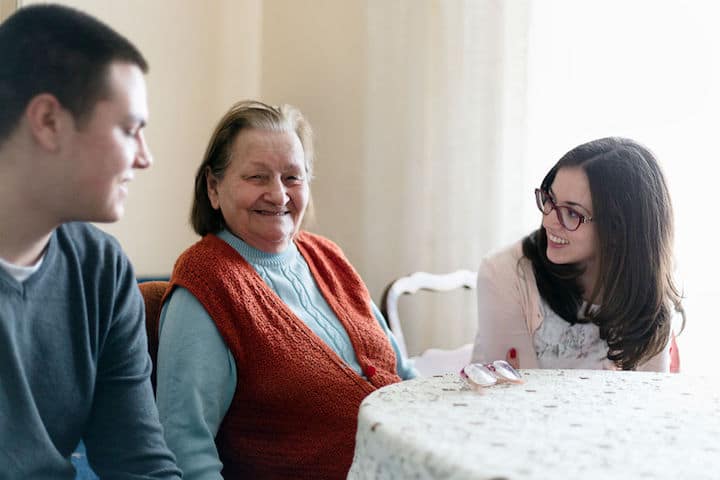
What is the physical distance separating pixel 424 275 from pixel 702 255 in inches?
28.9

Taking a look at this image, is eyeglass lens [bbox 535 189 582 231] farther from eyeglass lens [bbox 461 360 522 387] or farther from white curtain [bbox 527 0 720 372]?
white curtain [bbox 527 0 720 372]

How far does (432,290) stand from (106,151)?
59.5 inches

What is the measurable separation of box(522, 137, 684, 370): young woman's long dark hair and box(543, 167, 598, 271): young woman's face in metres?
0.01

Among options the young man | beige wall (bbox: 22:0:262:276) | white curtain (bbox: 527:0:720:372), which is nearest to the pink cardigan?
white curtain (bbox: 527:0:720:372)

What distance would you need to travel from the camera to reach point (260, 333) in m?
1.39

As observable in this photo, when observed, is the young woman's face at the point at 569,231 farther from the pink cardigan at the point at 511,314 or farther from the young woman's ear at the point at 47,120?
the young woman's ear at the point at 47,120

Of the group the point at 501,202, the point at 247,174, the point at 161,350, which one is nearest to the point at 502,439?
the point at 161,350

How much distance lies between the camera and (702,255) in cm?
206

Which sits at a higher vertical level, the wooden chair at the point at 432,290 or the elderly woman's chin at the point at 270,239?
the elderly woman's chin at the point at 270,239

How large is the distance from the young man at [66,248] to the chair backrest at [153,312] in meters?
0.33

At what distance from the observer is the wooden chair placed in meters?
2.23

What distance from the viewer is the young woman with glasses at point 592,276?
5.13 ft

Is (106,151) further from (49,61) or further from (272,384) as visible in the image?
(272,384)

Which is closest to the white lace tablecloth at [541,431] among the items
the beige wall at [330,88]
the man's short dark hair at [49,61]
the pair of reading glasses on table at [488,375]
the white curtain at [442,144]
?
the pair of reading glasses on table at [488,375]
